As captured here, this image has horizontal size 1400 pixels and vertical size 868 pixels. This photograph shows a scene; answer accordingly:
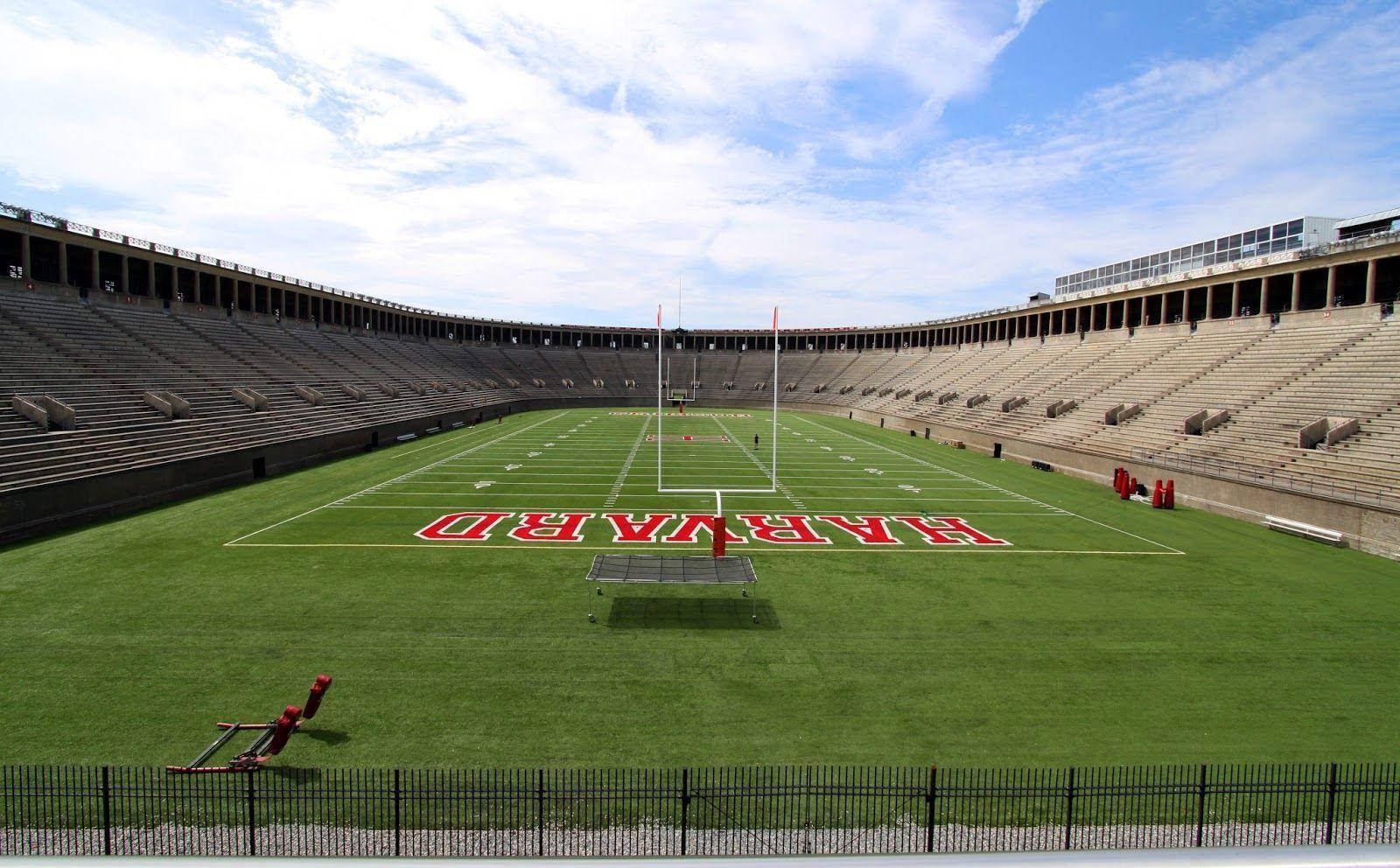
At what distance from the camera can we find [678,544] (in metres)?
19.6

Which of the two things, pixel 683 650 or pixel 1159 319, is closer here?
pixel 683 650

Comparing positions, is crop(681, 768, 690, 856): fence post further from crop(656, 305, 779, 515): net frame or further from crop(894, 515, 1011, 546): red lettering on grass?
crop(894, 515, 1011, 546): red lettering on grass

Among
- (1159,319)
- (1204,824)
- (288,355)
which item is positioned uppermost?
(1159,319)

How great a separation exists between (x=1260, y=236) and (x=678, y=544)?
5757cm

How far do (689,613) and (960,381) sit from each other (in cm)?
5362

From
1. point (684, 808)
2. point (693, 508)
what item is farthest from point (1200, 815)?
point (693, 508)

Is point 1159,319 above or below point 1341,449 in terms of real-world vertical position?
above

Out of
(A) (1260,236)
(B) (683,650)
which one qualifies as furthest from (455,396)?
(A) (1260,236)

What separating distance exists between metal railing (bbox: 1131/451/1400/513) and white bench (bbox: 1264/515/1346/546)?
945mm

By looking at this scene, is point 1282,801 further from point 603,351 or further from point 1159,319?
point 603,351

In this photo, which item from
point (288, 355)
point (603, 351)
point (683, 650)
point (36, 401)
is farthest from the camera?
point (603, 351)

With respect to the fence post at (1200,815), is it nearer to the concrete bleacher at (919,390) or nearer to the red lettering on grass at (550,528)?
the red lettering on grass at (550,528)

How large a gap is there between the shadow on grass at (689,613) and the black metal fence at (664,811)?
4.85m

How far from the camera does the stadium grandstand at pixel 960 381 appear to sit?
74.3 feet
